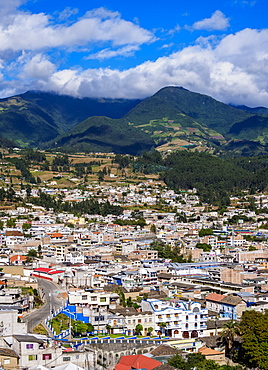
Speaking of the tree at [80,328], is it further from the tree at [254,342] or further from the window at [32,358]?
the tree at [254,342]

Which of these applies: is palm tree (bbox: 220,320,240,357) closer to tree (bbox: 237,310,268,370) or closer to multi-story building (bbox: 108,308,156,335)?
tree (bbox: 237,310,268,370)

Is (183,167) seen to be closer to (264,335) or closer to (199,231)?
(199,231)

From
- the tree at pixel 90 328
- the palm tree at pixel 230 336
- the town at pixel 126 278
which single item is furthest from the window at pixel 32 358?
the palm tree at pixel 230 336

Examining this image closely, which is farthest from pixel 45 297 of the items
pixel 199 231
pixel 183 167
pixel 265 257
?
pixel 183 167

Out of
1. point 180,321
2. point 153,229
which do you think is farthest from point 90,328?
point 153,229

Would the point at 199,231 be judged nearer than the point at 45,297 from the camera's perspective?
No

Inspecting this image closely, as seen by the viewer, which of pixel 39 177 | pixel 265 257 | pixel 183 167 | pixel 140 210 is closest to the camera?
pixel 265 257

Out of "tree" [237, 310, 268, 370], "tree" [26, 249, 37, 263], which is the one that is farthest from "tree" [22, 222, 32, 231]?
"tree" [237, 310, 268, 370]
